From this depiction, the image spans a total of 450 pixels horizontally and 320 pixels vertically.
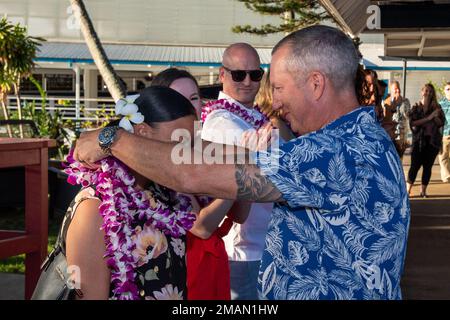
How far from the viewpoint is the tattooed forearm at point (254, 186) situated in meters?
2.03

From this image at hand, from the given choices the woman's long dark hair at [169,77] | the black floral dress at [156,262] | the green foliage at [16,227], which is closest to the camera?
the black floral dress at [156,262]

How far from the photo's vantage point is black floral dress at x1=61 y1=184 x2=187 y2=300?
2572 millimetres

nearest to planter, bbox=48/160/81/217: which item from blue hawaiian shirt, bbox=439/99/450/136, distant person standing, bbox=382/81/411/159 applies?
distant person standing, bbox=382/81/411/159

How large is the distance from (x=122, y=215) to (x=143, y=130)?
305 mm

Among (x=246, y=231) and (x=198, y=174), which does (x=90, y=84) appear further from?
(x=198, y=174)

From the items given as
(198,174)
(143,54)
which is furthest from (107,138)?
(143,54)

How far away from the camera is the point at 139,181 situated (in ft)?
9.02

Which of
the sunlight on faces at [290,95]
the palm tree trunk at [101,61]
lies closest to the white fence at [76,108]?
the palm tree trunk at [101,61]

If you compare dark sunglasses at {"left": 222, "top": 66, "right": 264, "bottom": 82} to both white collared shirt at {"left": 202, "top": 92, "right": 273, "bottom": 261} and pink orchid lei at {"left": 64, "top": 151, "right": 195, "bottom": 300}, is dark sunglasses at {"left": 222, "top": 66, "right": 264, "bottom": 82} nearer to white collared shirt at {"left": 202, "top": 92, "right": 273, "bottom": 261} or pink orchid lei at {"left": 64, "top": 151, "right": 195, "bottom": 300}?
white collared shirt at {"left": 202, "top": 92, "right": 273, "bottom": 261}

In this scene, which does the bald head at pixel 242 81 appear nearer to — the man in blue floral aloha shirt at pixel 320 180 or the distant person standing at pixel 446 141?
the man in blue floral aloha shirt at pixel 320 180

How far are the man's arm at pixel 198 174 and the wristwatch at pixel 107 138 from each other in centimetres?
7

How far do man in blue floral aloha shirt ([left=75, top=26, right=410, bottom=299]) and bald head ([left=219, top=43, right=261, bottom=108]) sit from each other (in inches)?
72.3

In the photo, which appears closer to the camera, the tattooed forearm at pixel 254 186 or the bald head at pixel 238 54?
the tattooed forearm at pixel 254 186

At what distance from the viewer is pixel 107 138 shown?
2.22 meters
